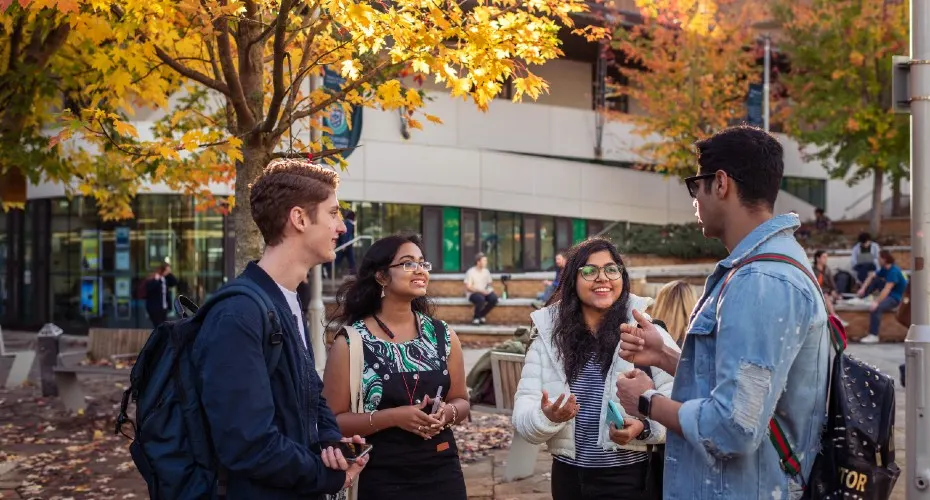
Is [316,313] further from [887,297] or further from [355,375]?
[355,375]

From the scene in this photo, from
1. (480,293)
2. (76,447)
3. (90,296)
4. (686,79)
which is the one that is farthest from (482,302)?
(686,79)

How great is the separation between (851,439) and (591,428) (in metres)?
1.84

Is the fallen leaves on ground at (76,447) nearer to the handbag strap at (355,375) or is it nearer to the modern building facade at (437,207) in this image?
the handbag strap at (355,375)

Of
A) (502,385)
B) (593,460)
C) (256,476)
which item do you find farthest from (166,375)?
(502,385)

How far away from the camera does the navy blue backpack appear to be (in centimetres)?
295

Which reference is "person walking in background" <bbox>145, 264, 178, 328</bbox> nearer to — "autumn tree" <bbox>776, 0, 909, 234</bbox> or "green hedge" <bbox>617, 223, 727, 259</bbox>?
"green hedge" <bbox>617, 223, 727, 259</bbox>

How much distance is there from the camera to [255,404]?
2934mm

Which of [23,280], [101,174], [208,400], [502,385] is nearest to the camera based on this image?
[208,400]

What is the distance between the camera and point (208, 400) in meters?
2.93

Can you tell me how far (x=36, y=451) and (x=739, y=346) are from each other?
9426 mm

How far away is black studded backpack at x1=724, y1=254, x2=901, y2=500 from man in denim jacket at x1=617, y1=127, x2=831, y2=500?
0.08ft

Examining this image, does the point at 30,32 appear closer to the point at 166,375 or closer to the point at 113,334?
the point at 113,334

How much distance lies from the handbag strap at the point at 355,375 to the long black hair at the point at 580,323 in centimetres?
92

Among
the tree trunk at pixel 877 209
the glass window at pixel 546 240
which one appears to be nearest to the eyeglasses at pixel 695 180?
the tree trunk at pixel 877 209
